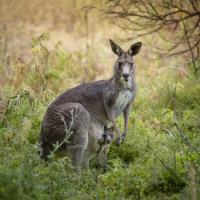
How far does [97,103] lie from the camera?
880 centimetres

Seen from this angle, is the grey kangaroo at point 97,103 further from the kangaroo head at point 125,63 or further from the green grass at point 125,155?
the green grass at point 125,155

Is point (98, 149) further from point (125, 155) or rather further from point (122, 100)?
point (122, 100)

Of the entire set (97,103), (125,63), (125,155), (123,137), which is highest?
(125,63)

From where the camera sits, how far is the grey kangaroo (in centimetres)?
809

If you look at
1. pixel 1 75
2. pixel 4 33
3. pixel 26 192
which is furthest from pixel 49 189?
pixel 4 33

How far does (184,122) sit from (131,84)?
1.18 m

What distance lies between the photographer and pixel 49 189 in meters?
6.61

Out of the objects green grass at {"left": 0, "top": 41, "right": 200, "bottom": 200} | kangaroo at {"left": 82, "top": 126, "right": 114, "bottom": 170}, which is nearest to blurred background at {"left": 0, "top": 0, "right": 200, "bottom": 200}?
green grass at {"left": 0, "top": 41, "right": 200, "bottom": 200}

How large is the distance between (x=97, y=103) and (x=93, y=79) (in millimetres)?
3510

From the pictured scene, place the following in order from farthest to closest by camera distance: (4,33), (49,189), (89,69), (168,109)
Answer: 1. (4,33)
2. (89,69)
3. (168,109)
4. (49,189)

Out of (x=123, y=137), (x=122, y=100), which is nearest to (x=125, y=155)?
(x=123, y=137)

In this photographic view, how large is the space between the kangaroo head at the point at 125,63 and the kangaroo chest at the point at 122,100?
0.17 meters

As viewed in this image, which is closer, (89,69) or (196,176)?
(196,176)

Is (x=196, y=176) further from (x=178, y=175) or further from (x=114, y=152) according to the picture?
(x=114, y=152)
